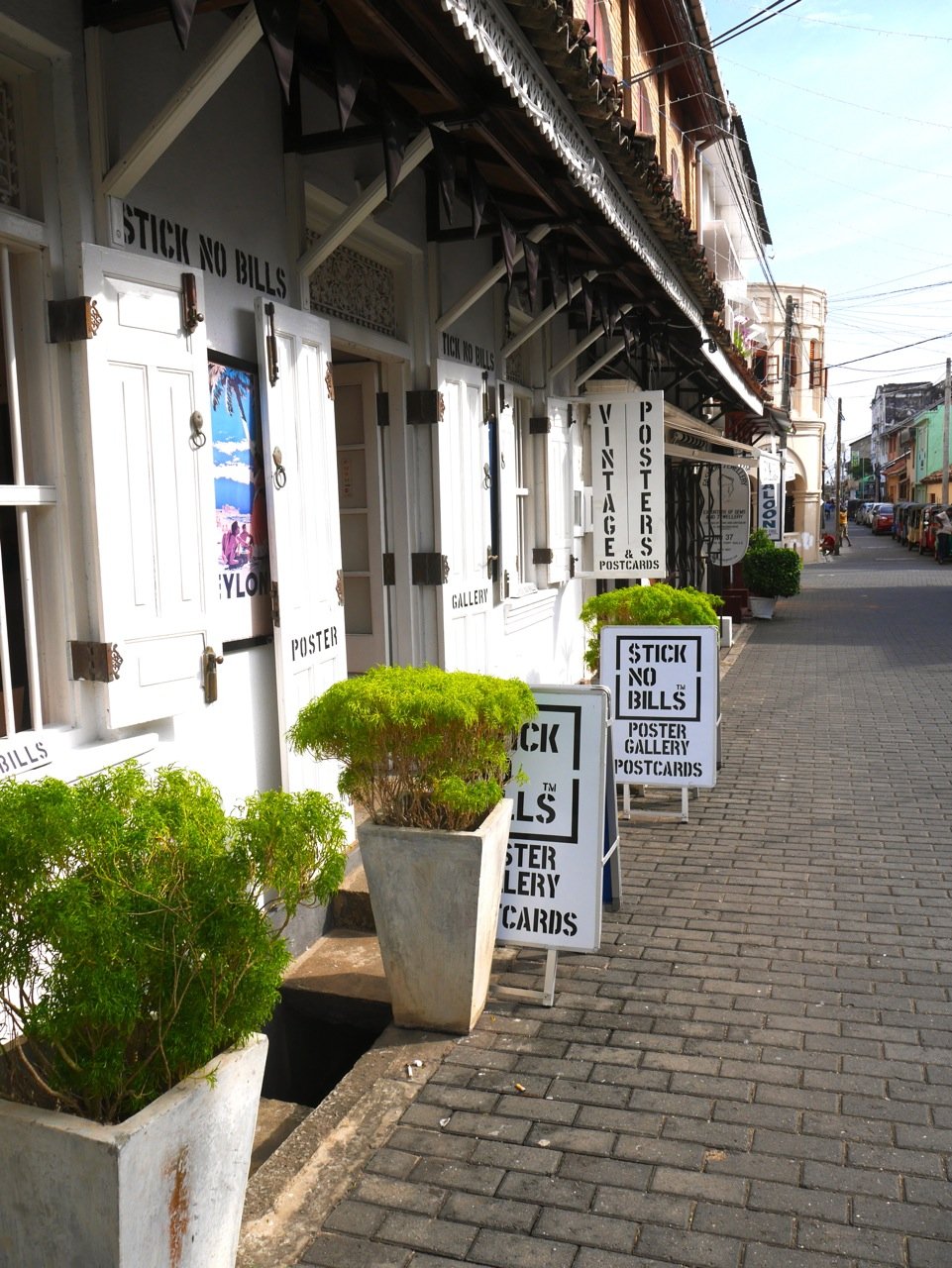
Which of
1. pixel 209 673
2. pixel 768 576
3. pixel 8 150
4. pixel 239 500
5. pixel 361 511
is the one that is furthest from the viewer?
pixel 768 576

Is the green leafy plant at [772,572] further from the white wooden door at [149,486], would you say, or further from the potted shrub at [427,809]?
the white wooden door at [149,486]

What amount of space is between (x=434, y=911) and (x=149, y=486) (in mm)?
1854

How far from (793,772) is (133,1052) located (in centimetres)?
669

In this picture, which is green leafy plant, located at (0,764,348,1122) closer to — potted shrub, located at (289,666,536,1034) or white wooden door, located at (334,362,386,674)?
potted shrub, located at (289,666,536,1034)

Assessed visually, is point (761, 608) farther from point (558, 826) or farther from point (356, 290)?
point (558, 826)

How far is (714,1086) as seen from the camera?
146 inches

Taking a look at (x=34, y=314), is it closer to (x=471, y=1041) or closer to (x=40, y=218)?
(x=40, y=218)

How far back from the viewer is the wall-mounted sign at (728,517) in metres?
18.6

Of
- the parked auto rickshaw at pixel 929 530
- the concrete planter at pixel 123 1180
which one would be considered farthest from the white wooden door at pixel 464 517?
the parked auto rickshaw at pixel 929 530

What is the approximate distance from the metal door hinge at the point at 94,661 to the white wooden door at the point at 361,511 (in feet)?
10.5

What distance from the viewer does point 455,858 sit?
3.93 m

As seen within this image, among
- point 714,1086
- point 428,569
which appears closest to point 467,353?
point 428,569

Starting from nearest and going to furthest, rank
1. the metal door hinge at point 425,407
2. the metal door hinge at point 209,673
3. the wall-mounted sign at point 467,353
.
→ the metal door hinge at point 209,673, the metal door hinge at point 425,407, the wall-mounted sign at point 467,353

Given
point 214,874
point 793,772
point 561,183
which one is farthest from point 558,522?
point 214,874
